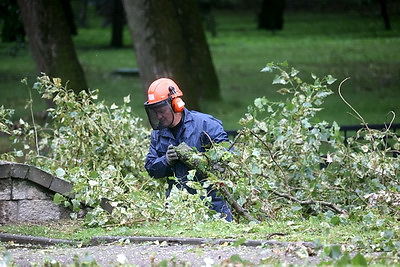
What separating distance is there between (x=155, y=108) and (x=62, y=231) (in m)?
1.58

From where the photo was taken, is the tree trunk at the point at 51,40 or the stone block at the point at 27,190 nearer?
the stone block at the point at 27,190

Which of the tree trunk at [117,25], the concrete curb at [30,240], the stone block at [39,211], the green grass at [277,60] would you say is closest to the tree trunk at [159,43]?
the green grass at [277,60]

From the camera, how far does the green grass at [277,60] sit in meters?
23.3

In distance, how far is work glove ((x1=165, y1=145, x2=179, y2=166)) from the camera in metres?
8.79

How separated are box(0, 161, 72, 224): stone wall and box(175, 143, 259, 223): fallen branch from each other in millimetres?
1272

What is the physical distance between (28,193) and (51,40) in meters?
10.8

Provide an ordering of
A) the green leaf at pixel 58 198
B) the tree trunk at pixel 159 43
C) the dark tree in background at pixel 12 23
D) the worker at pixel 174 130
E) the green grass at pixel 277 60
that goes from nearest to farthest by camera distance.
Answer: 1. the green leaf at pixel 58 198
2. the worker at pixel 174 130
3. the tree trunk at pixel 159 43
4. the dark tree in background at pixel 12 23
5. the green grass at pixel 277 60

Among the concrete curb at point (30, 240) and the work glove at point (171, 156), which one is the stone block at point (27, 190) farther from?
the work glove at point (171, 156)

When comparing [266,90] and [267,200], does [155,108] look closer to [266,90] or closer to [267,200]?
[267,200]

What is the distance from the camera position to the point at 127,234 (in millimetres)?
8008

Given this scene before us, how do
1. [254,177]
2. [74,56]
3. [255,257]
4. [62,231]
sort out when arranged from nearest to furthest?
1. [255,257]
2. [62,231]
3. [254,177]
4. [74,56]

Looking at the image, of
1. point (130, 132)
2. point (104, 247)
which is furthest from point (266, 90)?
point (104, 247)

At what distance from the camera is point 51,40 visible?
765 inches

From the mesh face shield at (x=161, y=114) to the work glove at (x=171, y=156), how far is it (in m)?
0.32
